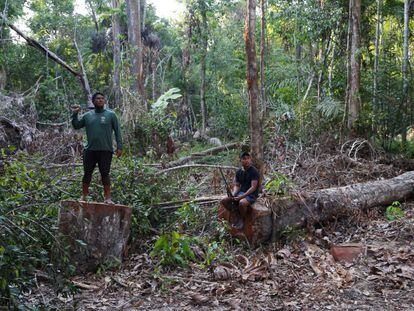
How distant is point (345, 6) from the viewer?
48.1 feet

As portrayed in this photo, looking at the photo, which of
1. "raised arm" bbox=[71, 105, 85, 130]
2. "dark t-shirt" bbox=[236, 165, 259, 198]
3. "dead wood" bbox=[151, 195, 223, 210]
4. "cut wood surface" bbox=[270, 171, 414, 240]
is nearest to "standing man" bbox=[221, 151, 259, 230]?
"dark t-shirt" bbox=[236, 165, 259, 198]

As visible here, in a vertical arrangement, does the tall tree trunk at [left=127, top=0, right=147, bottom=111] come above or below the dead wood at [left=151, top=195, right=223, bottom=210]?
above

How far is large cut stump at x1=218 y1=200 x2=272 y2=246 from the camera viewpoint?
23.5ft

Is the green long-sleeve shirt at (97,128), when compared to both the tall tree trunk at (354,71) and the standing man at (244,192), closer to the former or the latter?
the standing man at (244,192)

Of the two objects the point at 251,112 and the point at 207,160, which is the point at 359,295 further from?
the point at 207,160

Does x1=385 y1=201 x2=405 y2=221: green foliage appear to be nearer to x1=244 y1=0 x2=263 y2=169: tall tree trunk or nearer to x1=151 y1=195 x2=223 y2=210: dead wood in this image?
x1=244 y1=0 x2=263 y2=169: tall tree trunk

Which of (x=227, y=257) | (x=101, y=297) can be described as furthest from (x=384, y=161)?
(x=101, y=297)

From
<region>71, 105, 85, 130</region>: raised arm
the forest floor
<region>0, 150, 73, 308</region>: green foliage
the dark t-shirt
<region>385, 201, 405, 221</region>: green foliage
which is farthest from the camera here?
<region>385, 201, 405, 221</region>: green foliage

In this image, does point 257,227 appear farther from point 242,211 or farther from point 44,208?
point 44,208

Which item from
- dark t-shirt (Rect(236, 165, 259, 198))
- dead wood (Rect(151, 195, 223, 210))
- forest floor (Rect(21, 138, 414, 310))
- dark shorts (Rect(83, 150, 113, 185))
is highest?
dark shorts (Rect(83, 150, 113, 185))

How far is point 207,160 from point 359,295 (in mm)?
8263

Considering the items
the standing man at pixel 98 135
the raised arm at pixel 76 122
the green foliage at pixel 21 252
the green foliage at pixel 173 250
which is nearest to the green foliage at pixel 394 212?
the green foliage at pixel 173 250

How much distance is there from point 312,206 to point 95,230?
372 centimetres

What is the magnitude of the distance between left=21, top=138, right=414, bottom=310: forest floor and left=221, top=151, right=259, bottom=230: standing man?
481 millimetres
